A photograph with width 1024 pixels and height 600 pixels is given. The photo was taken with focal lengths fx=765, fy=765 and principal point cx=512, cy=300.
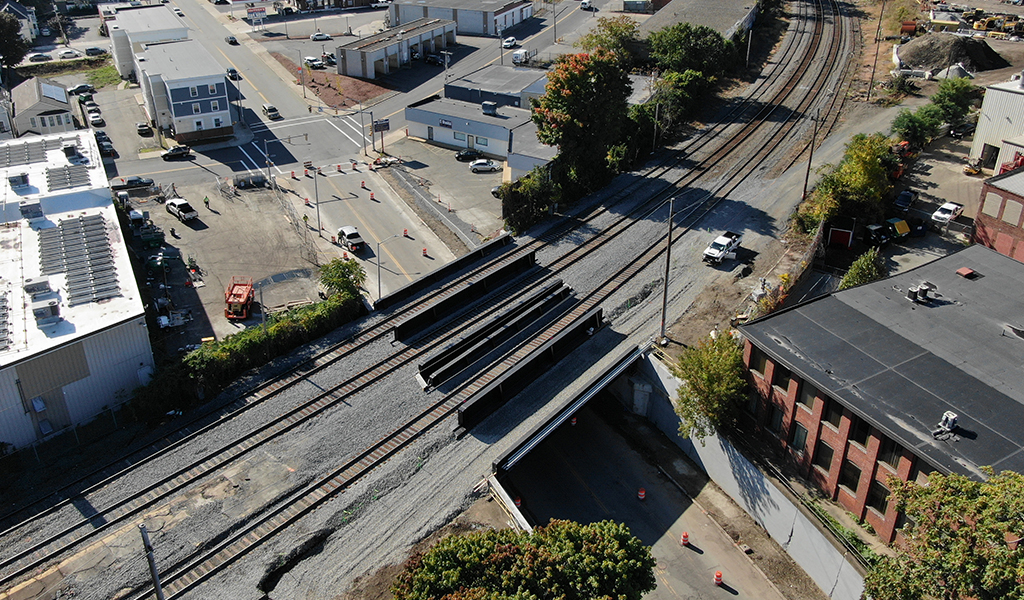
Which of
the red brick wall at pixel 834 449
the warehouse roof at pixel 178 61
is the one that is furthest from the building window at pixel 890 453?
the warehouse roof at pixel 178 61

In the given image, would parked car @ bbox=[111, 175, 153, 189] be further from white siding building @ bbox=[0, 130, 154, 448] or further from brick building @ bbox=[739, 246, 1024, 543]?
brick building @ bbox=[739, 246, 1024, 543]

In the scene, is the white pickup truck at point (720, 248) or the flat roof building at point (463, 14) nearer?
the white pickup truck at point (720, 248)

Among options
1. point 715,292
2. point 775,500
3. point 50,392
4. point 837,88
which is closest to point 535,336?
point 715,292

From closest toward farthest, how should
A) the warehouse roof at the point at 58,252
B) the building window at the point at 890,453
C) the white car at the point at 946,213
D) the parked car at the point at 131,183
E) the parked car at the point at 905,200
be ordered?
the building window at the point at 890,453, the warehouse roof at the point at 58,252, the white car at the point at 946,213, the parked car at the point at 905,200, the parked car at the point at 131,183

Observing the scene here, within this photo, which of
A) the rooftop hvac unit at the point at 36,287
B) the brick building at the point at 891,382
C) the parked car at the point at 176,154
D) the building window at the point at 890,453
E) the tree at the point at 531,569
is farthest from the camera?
the parked car at the point at 176,154

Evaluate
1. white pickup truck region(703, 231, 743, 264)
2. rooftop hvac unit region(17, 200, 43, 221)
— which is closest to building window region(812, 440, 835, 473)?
white pickup truck region(703, 231, 743, 264)

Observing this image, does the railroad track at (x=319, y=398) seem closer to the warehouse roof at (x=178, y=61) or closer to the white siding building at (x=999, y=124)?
the white siding building at (x=999, y=124)
